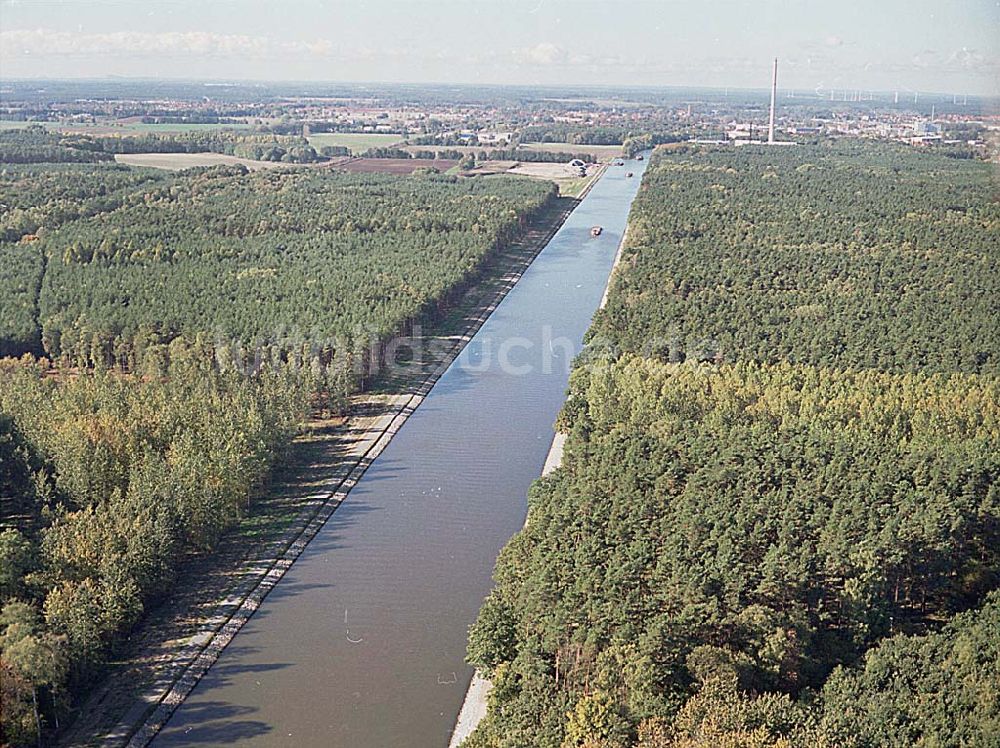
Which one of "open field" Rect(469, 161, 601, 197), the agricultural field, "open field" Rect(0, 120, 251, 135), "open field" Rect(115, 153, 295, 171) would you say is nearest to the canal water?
"open field" Rect(469, 161, 601, 197)

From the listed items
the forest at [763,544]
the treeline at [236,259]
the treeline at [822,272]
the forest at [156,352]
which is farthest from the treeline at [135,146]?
the forest at [763,544]

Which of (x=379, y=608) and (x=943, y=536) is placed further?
(x=379, y=608)

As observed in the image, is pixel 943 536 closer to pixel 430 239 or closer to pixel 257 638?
pixel 257 638

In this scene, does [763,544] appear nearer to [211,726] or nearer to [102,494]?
[211,726]

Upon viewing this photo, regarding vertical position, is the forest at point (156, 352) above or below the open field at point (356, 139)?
below

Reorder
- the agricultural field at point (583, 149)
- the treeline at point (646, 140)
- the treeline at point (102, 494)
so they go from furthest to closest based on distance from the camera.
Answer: the treeline at point (646, 140), the agricultural field at point (583, 149), the treeline at point (102, 494)

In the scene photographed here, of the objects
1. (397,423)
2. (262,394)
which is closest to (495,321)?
(397,423)

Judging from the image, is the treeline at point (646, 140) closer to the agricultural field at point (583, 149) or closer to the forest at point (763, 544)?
the agricultural field at point (583, 149)
